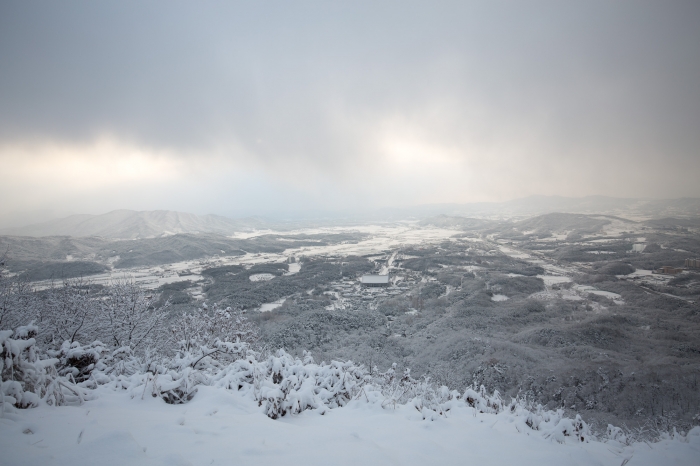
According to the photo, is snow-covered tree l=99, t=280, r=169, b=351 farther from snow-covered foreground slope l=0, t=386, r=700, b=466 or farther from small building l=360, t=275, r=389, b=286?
small building l=360, t=275, r=389, b=286

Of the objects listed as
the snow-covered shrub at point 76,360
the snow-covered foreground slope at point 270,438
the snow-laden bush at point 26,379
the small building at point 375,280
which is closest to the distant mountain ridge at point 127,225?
the small building at point 375,280

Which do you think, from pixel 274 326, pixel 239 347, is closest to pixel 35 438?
pixel 239 347

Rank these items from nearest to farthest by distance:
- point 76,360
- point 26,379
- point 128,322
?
point 26,379 < point 76,360 < point 128,322

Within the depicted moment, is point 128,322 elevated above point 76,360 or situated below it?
below

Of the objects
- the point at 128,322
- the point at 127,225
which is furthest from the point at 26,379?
the point at 127,225

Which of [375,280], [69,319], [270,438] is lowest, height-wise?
[375,280]

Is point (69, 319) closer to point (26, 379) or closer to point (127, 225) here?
point (26, 379)

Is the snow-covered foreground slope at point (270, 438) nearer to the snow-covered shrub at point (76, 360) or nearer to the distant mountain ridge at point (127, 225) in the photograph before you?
the snow-covered shrub at point (76, 360)
